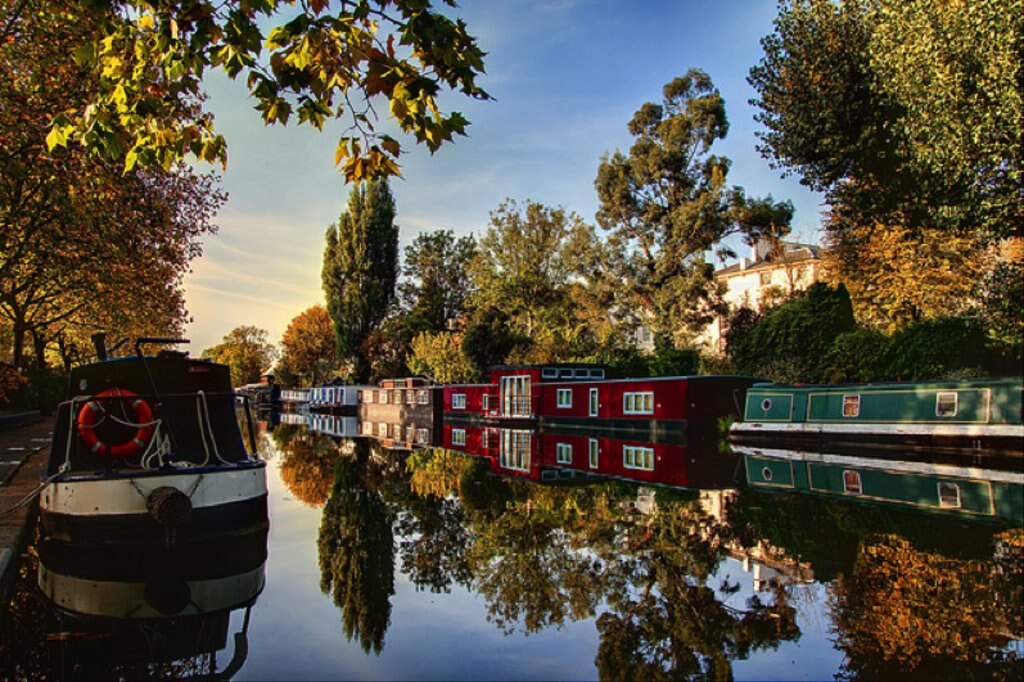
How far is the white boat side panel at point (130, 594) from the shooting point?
22.9ft

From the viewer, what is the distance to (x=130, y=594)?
7.55 m

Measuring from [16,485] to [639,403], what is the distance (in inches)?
909

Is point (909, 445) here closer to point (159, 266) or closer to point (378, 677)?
point (378, 677)

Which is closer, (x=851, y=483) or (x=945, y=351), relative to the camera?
(x=851, y=483)

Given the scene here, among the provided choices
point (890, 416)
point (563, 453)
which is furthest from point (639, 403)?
point (890, 416)

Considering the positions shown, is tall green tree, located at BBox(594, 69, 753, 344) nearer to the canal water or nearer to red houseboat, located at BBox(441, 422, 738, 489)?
red houseboat, located at BBox(441, 422, 738, 489)

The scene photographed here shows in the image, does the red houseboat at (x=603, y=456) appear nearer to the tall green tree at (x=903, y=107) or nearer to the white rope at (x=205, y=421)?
the white rope at (x=205, y=421)

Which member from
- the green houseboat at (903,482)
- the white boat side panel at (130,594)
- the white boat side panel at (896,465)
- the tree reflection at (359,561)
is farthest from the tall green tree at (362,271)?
the white boat side panel at (130,594)

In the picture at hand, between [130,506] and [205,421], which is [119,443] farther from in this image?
[130,506]

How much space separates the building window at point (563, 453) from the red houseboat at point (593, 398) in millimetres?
4559

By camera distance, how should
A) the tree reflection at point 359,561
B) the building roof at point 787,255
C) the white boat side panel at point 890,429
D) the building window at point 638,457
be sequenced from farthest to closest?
the building roof at point 787,255, the building window at point 638,457, the white boat side panel at point 890,429, the tree reflection at point 359,561

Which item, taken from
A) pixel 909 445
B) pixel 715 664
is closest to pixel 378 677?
pixel 715 664

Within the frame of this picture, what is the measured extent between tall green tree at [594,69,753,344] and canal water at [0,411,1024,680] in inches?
1110

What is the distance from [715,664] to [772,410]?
22.0 meters
